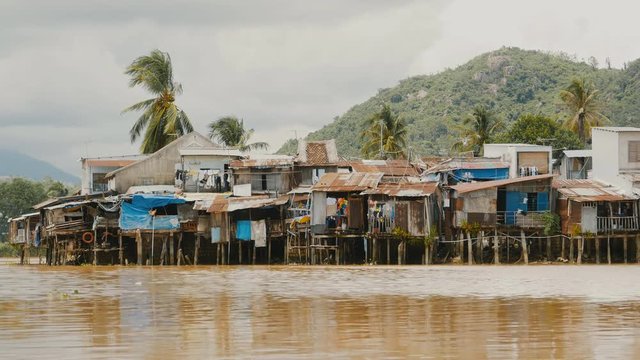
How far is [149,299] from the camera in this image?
25.0 m

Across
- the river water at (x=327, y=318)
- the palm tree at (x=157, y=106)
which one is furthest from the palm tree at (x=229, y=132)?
Answer: the river water at (x=327, y=318)

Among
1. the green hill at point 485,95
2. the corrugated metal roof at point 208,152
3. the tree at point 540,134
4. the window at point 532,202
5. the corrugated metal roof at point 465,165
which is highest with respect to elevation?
the green hill at point 485,95

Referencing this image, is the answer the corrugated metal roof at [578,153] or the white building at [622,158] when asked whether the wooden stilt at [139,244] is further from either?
the corrugated metal roof at [578,153]

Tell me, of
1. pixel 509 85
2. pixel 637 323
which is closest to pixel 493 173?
pixel 637 323

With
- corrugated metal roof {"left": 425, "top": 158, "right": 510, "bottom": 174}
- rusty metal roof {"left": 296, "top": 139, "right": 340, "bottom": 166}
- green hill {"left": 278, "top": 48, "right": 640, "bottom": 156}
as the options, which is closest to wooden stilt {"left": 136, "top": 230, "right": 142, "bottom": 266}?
rusty metal roof {"left": 296, "top": 139, "right": 340, "bottom": 166}

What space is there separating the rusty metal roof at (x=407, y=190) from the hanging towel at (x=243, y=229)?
7218 millimetres

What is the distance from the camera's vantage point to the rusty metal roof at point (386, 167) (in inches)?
2146

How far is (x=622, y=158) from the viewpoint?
4888cm

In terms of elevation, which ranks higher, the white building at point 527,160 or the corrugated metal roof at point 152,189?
the white building at point 527,160

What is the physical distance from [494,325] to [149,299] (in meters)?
10.5

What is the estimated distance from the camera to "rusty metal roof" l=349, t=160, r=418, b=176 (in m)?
54.5

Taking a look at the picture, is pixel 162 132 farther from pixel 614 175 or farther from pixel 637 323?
pixel 637 323

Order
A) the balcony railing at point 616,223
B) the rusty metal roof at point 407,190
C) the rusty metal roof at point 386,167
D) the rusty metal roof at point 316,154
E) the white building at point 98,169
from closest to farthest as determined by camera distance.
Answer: the rusty metal roof at point 407,190 < the balcony railing at point 616,223 < the rusty metal roof at point 386,167 < the rusty metal roof at point 316,154 < the white building at point 98,169

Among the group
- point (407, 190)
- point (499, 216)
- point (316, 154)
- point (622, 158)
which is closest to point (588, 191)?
point (622, 158)
